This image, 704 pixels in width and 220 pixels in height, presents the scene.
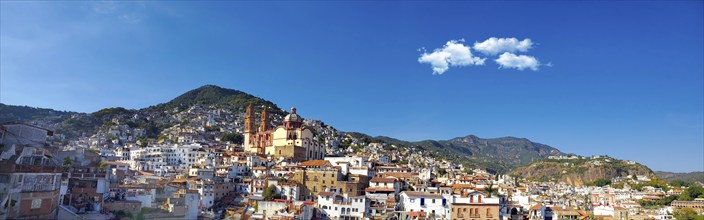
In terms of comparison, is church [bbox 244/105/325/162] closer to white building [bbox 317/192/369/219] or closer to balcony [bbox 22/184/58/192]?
white building [bbox 317/192/369/219]

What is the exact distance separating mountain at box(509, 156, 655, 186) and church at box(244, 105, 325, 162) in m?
79.0

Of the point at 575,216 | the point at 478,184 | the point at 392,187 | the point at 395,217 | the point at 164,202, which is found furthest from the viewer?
the point at 478,184

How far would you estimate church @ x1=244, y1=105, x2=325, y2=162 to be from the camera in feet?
196

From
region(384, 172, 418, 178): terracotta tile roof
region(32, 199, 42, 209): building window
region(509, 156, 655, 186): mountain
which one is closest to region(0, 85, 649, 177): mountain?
region(509, 156, 655, 186): mountain

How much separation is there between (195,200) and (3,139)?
1141 centimetres

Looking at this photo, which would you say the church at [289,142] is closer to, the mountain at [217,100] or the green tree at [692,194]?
the mountain at [217,100]

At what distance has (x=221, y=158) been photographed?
5956cm

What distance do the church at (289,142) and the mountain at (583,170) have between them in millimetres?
78969

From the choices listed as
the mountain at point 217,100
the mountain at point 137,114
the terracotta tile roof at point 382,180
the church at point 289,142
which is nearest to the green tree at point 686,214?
the terracotta tile roof at point 382,180

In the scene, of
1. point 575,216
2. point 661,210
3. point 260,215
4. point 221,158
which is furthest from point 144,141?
point 661,210

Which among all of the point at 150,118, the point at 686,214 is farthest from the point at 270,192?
the point at 150,118

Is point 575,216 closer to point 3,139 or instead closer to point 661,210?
point 661,210

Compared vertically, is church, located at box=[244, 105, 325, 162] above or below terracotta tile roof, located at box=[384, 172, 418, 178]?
above

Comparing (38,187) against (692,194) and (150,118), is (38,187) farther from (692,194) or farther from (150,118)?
(150,118)
